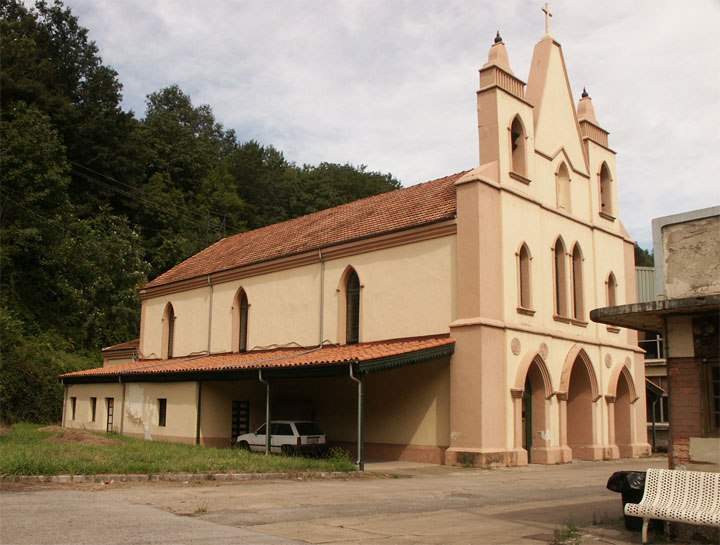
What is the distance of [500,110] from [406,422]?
10.3 m

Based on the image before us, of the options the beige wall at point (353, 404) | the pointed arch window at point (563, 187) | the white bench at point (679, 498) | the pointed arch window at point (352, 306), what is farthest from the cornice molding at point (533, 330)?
→ the white bench at point (679, 498)

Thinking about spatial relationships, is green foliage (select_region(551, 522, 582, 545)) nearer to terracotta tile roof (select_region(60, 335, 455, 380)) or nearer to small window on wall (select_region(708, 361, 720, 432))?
small window on wall (select_region(708, 361, 720, 432))

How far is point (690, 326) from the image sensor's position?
413 inches

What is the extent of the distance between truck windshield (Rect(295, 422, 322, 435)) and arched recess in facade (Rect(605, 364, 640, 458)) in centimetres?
1071

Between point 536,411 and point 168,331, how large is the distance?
19.2 meters

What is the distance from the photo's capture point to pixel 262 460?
18.8m

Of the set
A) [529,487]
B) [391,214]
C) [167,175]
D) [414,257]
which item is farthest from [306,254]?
[167,175]

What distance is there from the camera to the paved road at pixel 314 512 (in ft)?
31.4

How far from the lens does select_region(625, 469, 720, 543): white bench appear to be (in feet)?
29.1

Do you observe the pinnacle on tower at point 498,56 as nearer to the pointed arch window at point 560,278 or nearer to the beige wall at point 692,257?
the pointed arch window at point 560,278

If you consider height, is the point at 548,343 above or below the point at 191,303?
below

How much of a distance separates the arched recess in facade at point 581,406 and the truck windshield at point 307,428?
839cm

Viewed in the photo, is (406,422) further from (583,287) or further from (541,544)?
(541,544)

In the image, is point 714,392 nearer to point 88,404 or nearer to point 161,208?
point 88,404
